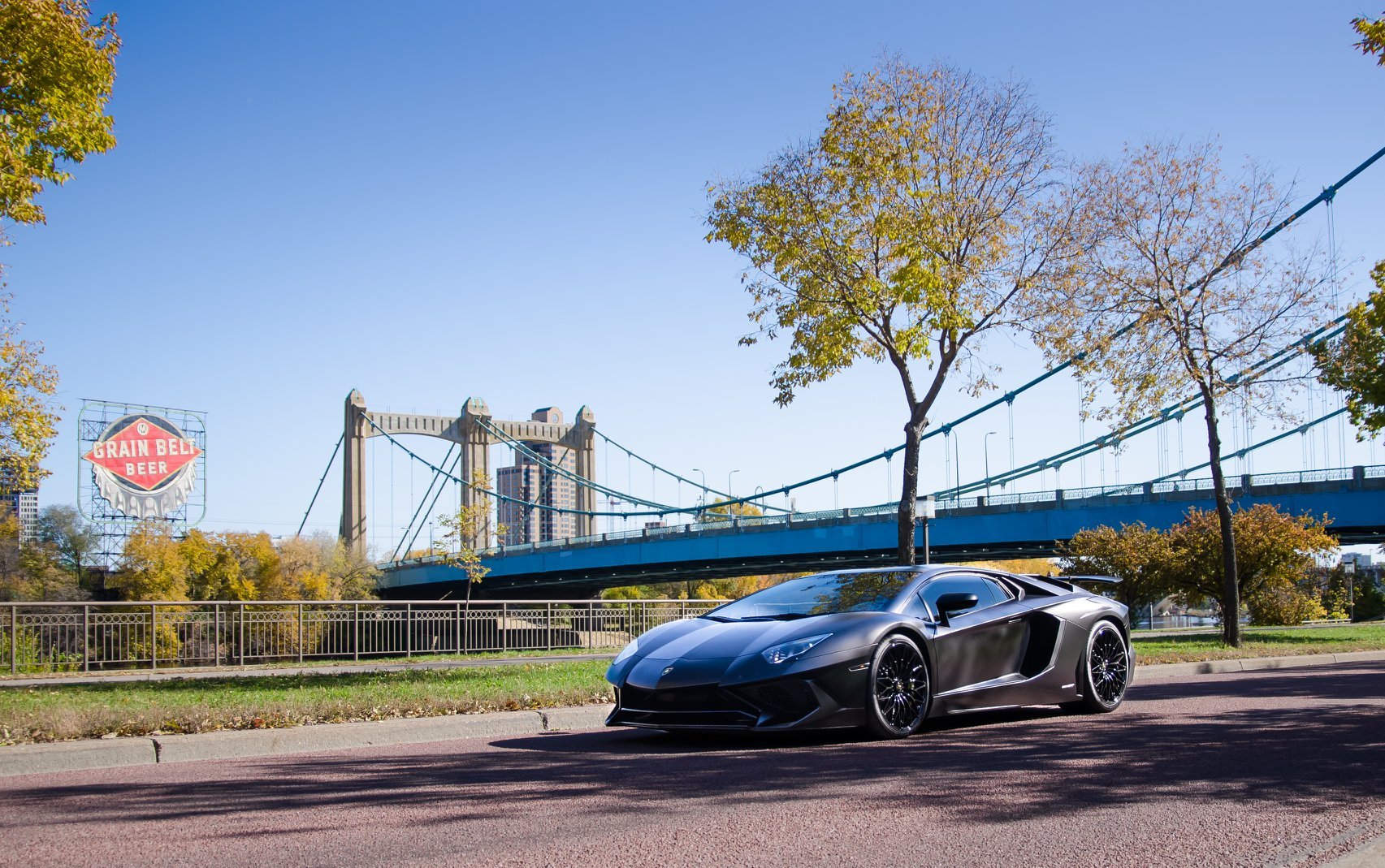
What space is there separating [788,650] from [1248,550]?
22.3 meters

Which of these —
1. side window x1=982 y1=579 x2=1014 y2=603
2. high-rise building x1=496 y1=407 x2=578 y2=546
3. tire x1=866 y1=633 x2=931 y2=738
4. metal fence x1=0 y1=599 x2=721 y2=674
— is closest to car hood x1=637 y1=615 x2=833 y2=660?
tire x1=866 y1=633 x2=931 y2=738

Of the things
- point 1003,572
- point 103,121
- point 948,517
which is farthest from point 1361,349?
point 948,517

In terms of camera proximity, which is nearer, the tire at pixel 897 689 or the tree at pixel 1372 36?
the tire at pixel 897 689

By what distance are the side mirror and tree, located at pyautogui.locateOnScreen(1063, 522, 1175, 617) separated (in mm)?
20824

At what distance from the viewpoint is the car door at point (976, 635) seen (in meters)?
7.37

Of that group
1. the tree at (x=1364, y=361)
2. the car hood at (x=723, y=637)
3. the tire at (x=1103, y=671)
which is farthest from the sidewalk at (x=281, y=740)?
the tree at (x=1364, y=361)

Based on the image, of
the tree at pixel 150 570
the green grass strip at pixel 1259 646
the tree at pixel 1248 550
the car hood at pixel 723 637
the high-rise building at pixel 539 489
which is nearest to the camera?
the car hood at pixel 723 637

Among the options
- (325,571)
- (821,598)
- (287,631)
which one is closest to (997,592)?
(821,598)

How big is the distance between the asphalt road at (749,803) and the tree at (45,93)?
8.33 meters

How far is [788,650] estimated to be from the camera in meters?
6.66

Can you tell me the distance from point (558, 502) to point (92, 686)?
Answer: 127m

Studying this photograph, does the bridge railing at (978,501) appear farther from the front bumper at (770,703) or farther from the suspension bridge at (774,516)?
the front bumper at (770,703)

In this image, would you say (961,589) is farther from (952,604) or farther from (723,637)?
(723,637)

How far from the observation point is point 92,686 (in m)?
12.4
